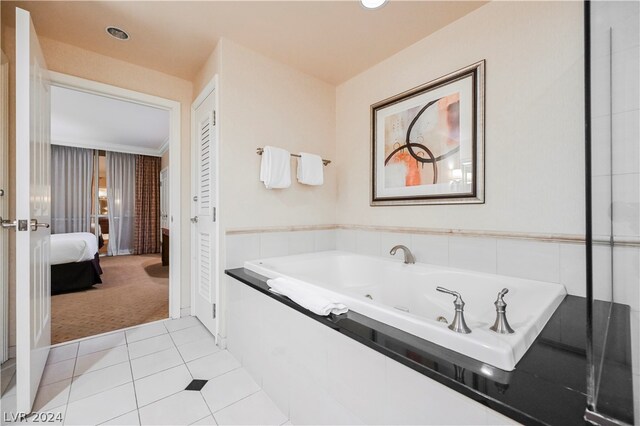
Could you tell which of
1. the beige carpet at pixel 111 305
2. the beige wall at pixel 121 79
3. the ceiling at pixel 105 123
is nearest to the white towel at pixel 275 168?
the beige wall at pixel 121 79

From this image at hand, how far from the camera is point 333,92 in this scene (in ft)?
8.76

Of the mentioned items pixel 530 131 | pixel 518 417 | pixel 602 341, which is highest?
pixel 530 131

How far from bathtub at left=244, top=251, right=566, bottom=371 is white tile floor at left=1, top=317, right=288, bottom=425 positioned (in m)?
0.65

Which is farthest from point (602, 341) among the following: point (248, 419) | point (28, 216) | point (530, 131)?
point (28, 216)

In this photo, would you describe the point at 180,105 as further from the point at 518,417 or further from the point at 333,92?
the point at 518,417

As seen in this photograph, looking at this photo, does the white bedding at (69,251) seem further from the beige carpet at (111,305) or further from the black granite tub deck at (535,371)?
the black granite tub deck at (535,371)

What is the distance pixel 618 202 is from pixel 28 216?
2.19m

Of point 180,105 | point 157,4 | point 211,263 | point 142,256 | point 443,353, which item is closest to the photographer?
point 443,353

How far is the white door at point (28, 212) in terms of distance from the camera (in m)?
1.30

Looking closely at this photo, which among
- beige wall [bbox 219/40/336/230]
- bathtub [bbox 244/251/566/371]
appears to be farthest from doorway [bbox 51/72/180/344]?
bathtub [bbox 244/251/566/371]

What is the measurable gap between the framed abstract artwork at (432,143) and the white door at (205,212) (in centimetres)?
127

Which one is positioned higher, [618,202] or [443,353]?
[618,202]

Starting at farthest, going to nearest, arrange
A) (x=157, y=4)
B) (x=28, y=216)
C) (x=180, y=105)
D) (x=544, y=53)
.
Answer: (x=180, y=105)
(x=157, y=4)
(x=544, y=53)
(x=28, y=216)

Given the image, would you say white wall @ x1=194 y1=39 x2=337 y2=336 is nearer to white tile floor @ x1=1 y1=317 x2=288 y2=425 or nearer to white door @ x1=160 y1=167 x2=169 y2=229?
white tile floor @ x1=1 y1=317 x2=288 y2=425
